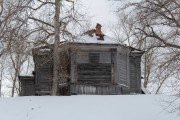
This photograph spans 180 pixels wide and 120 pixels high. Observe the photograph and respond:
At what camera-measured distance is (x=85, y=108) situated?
81.3 ft

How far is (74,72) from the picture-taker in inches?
1249

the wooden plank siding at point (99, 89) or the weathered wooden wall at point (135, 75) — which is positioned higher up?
the weathered wooden wall at point (135, 75)

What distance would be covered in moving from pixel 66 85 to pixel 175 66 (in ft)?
44.8

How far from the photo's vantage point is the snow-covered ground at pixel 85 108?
22969 millimetres

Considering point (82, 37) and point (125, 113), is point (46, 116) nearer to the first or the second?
point (125, 113)

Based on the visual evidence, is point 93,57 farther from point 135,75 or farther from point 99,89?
point 135,75

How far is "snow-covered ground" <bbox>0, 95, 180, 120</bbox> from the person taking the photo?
2297 centimetres

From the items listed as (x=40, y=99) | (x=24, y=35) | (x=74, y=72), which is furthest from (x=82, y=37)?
(x=40, y=99)

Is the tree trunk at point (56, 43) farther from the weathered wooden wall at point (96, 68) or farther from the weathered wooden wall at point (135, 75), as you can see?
the weathered wooden wall at point (135, 75)

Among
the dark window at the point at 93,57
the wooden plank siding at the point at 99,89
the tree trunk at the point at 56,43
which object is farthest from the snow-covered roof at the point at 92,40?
the wooden plank siding at the point at 99,89

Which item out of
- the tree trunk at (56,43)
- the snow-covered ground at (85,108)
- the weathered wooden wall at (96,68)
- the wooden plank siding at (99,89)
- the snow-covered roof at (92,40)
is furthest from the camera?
the snow-covered roof at (92,40)

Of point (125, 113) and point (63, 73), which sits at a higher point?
point (63, 73)

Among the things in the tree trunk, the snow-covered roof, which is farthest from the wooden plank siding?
the snow-covered roof

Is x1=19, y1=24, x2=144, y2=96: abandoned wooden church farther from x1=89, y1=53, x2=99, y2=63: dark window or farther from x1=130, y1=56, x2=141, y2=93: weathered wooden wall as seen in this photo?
x1=130, y1=56, x2=141, y2=93: weathered wooden wall
